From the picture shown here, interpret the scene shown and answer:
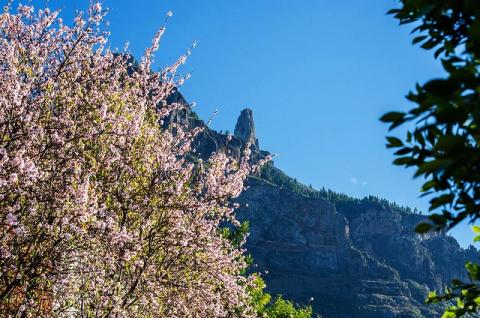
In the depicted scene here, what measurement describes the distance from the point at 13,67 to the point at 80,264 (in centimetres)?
390

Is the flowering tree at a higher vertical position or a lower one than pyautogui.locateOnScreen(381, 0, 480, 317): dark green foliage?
higher

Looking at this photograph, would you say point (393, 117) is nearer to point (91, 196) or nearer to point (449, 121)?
point (449, 121)

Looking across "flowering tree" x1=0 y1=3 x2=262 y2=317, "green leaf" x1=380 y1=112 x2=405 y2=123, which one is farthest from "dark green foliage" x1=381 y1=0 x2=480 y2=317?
"flowering tree" x1=0 y1=3 x2=262 y2=317

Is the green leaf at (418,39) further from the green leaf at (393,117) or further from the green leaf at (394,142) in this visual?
the green leaf at (393,117)

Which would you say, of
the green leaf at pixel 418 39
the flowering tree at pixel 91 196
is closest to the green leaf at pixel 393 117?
the green leaf at pixel 418 39

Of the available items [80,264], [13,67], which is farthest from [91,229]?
[13,67]

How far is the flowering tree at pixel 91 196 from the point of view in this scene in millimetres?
8211

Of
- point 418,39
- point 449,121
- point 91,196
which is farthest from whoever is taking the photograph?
point 91,196

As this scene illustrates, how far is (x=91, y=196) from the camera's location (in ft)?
27.9

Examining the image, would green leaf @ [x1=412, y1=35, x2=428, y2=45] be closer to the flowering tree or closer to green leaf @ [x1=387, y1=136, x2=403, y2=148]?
green leaf @ [x1=387, y1=136, x2=403, y2=148]

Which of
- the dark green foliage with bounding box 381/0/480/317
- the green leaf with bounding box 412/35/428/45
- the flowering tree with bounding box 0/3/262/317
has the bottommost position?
the dark green foliage with bounding box 381/0/480/317

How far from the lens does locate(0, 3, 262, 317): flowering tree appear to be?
26.9ft

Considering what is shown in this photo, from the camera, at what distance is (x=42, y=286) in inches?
360

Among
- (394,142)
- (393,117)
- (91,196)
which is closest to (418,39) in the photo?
(394,142)
